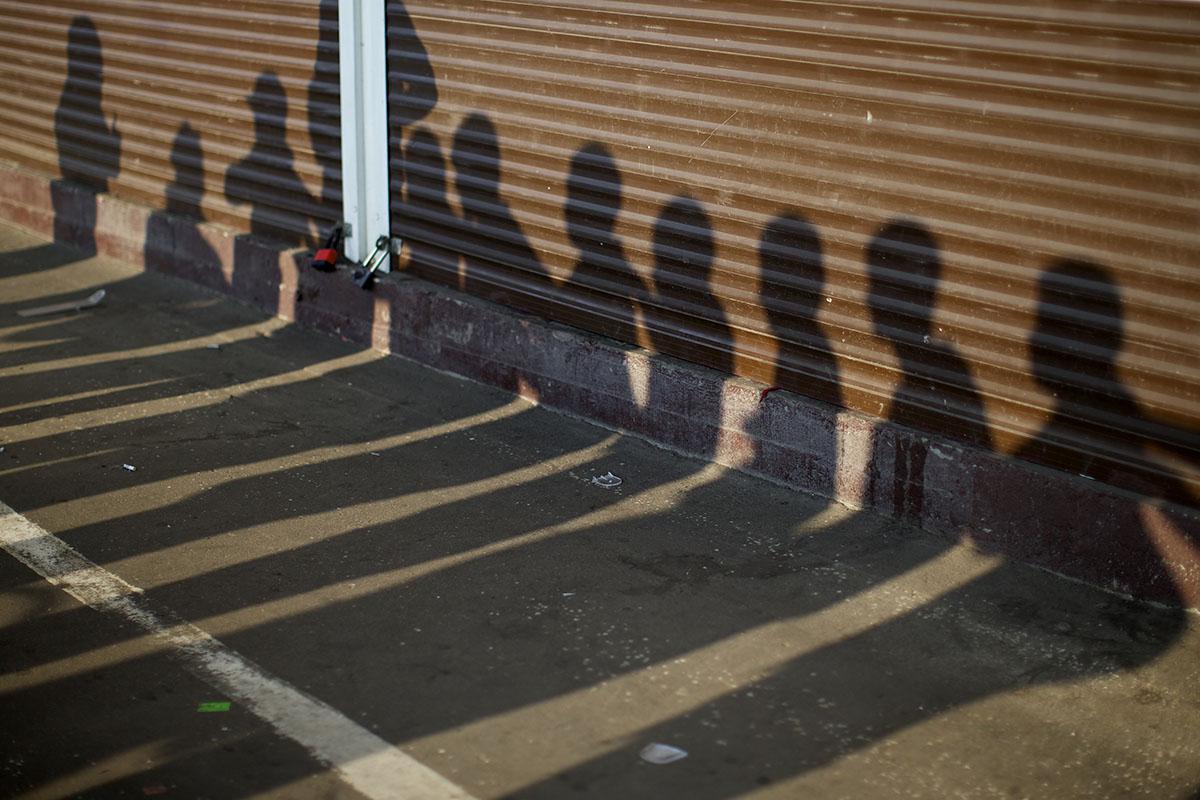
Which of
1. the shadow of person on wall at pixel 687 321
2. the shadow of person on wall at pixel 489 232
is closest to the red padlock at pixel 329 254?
the shadow of person on wall at pixel 489 232

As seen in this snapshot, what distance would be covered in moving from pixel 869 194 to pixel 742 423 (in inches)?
52.2

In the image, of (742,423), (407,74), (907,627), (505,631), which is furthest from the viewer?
(407,74)

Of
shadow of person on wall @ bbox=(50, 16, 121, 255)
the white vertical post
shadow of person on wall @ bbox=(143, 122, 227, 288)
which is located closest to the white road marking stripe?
the white vertical post

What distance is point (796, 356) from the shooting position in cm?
667

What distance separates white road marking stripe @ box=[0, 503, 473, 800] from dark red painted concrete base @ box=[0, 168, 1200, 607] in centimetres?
278

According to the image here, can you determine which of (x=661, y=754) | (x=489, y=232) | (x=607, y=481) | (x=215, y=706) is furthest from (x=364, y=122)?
(x=661, y=754)

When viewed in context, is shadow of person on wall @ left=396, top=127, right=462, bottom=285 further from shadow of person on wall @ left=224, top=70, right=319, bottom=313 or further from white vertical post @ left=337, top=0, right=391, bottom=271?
shadow of person on wall @ left=224, top=70, right=319, bottom=313

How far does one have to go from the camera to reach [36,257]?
35.2 ft

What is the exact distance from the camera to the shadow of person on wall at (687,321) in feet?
22.7

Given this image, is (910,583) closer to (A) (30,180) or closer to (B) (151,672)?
(B) (151,672)

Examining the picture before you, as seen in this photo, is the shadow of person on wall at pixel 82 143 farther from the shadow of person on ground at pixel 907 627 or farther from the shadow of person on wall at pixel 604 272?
the shadow of person on ground at pixel 907 627

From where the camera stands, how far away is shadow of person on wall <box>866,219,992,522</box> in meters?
6.04

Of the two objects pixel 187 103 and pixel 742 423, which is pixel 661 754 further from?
pixel 187 103

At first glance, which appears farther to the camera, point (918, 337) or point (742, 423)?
point (742, 423)
